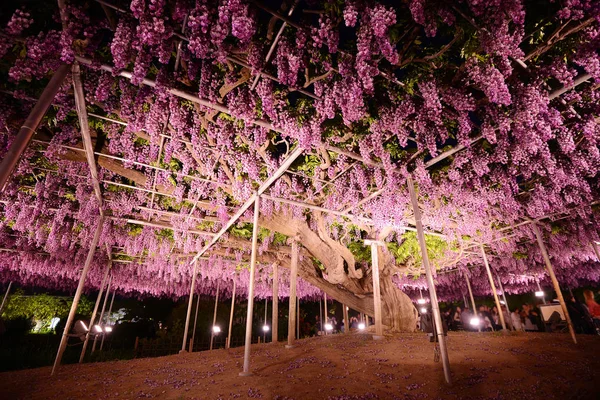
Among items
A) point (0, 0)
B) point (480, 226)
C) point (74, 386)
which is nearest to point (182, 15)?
point (0, 0)

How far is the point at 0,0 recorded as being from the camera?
2.84m

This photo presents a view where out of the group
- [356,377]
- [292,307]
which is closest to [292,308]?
[292,307]

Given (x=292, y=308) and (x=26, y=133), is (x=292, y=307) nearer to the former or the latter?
(x=292, y=308)

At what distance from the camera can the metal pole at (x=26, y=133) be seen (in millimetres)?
2016

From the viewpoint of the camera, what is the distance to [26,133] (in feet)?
7.21

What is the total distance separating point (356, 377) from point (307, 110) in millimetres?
3933

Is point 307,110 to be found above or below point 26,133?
above

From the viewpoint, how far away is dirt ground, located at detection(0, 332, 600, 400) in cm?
329

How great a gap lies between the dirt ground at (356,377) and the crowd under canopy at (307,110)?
3.03m

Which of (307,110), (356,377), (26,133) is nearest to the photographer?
(26,133)

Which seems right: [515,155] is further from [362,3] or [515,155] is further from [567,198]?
[362,3]

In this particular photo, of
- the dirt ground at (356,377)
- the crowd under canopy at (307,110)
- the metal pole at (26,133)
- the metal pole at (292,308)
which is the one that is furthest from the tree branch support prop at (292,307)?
the metal pole at (26,133)

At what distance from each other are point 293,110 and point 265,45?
1089 mm

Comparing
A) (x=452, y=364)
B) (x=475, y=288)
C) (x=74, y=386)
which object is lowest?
(x=74, y=386)
